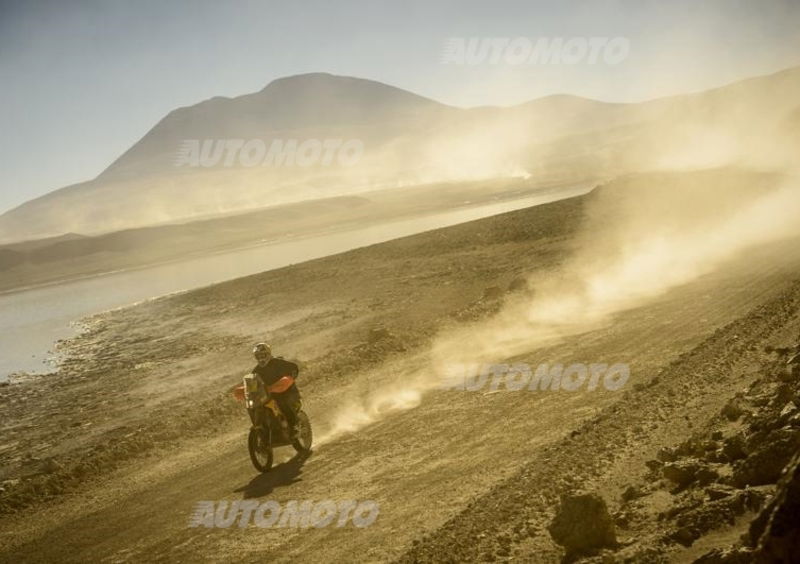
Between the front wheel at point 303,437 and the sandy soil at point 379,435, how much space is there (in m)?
0.22

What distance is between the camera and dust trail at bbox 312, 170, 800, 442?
46.9ft

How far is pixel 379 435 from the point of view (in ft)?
35.3

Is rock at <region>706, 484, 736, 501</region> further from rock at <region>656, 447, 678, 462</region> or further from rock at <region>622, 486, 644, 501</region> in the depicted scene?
rock at <region>656, 447, 678, 462</region>

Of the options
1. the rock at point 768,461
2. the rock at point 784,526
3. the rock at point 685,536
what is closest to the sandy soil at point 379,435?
the rock at point 685,536

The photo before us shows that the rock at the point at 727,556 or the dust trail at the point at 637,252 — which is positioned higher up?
the dust trail at the point at 637,252

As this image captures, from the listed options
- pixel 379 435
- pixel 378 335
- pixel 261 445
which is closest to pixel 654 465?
pixel 379 435

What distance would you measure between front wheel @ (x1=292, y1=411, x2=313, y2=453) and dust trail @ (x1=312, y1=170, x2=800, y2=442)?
66 cm

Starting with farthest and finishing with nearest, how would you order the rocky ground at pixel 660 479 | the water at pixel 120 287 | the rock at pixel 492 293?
the water at pixel 120 287
the rock at pixel 492 293
the rocky ground at pixel 660 479

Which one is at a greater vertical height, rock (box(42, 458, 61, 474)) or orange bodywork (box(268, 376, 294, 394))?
orange bodywork (box(268, 376, 294, 394))

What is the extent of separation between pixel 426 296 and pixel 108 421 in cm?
1083

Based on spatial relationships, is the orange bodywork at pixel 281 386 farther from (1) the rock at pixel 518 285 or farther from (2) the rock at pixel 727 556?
(1) the rock at pixel 518 285

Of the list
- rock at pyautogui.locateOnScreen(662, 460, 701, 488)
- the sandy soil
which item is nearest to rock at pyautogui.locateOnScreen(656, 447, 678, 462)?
the sandy soil

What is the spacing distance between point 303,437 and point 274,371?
3.78 feet

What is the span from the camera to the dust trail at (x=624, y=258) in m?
14.3
